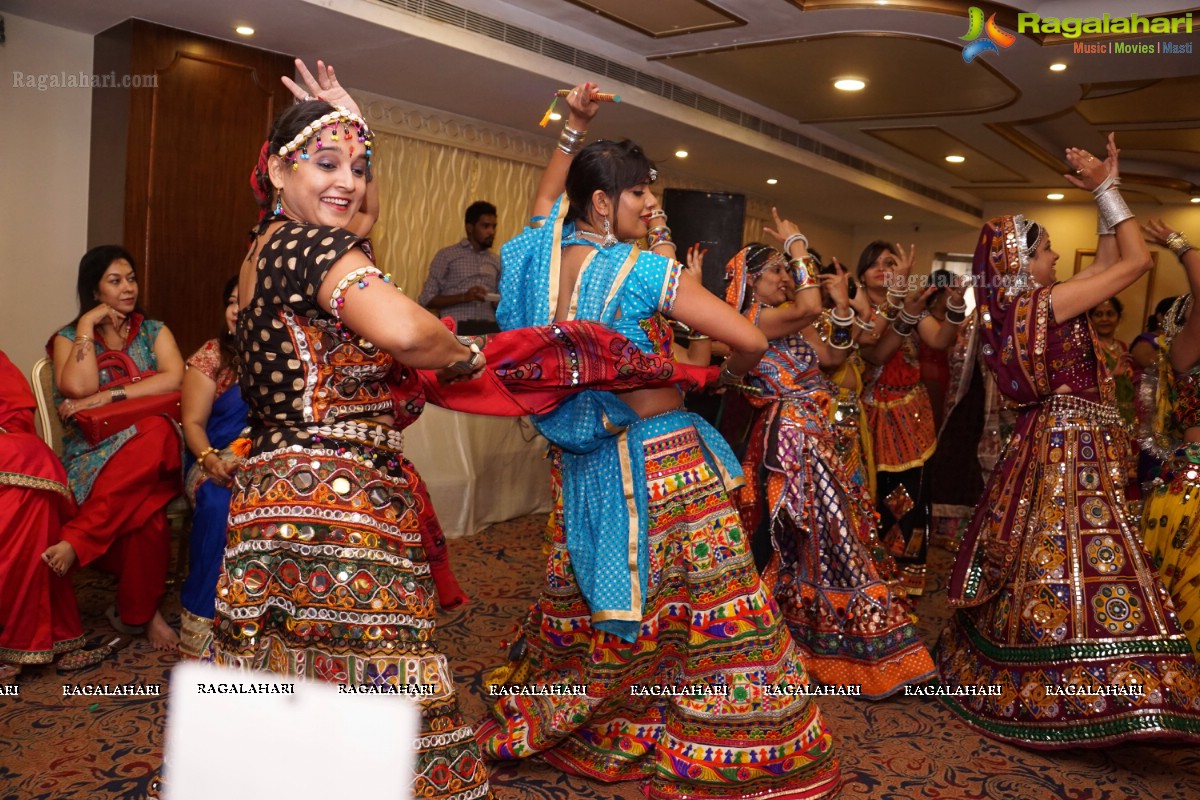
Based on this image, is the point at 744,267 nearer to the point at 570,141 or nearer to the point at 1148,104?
the point at 570,141

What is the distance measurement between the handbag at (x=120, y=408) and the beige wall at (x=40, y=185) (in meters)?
1.75

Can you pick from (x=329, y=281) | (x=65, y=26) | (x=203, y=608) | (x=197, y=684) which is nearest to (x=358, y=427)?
(x=329, y=281)

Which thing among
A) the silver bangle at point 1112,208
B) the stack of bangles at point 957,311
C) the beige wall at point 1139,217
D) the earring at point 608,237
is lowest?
the stack of bangles at point 957,311

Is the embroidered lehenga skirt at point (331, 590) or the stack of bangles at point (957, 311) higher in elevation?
the stack of bangles at point (957, 311)

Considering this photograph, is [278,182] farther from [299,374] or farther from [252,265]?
[299,374]

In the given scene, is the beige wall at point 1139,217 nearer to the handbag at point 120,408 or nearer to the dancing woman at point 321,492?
the handbag at point 120,408

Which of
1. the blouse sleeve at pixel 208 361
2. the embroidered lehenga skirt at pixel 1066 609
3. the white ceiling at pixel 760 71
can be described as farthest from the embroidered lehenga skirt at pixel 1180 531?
the blouse sleeve at pixel 208 361

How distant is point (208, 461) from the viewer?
119 inches

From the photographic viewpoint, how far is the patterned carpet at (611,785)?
7.63 ft

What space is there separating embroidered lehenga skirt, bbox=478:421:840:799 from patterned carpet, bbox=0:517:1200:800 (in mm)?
123

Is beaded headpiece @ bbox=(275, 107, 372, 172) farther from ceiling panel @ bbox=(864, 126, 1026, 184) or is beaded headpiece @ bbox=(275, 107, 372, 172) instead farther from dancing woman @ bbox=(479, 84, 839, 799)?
ceiling panel @ bbox=(864, 126, 1026, 184)

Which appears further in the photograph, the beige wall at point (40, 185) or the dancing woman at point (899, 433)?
the beige wall at point (40, 185)

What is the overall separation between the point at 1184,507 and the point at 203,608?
3.15m


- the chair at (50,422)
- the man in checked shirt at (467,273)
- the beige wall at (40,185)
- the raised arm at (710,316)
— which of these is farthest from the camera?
the man in checked shirt at (467,273)
